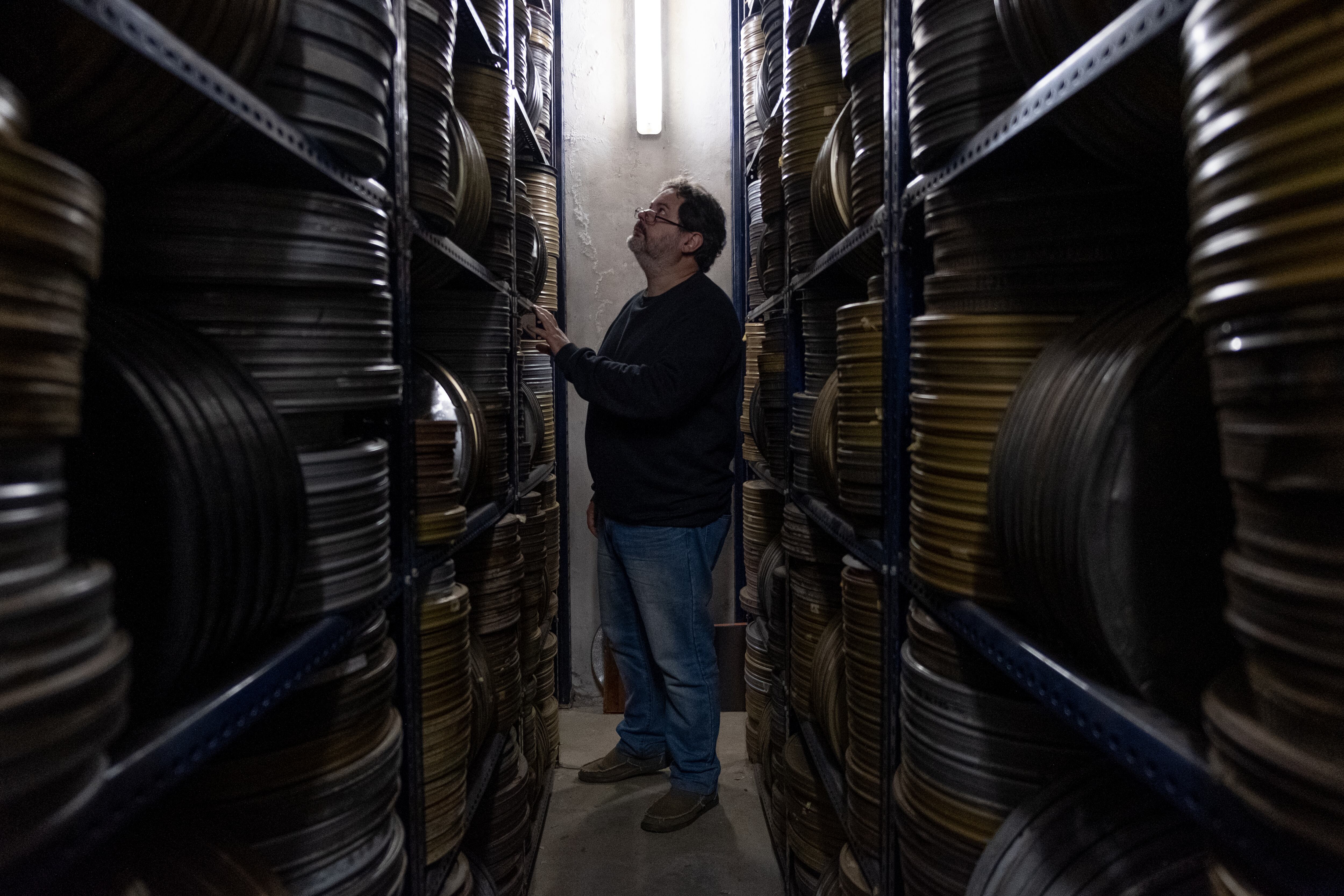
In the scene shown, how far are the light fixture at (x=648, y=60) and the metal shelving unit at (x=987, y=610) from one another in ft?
8.26

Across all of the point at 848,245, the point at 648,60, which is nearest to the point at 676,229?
the point at 848,245

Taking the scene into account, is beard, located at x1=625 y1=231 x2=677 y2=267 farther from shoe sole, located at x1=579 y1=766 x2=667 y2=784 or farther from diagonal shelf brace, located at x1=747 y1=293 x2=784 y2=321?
shoe sole, located at x1=579 y1=766 x2=667 y2=784

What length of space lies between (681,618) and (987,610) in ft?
7.28

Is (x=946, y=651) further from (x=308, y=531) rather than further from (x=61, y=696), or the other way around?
(x=61, y=696)

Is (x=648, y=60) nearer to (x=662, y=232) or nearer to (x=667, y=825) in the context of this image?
(x=662, y=232)

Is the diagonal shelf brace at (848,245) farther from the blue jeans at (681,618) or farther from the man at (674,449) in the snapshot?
Answer: the blue jeans at (681,618)

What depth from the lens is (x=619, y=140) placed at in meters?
5.25

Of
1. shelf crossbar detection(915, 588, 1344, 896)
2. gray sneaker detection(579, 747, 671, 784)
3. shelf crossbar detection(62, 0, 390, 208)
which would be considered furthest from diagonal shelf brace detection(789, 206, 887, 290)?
gray sneaker detection(579, 747, 671, 784)

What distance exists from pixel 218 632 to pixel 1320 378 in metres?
1.21

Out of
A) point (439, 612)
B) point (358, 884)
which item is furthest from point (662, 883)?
point (358, 884)

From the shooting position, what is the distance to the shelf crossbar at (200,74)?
85cm

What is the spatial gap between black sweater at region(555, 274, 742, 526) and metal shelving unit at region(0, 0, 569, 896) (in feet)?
2.50

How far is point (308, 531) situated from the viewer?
4.54 ft

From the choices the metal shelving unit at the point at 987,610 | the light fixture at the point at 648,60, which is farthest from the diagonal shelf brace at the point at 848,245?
the light fixture at the point at 648,60
